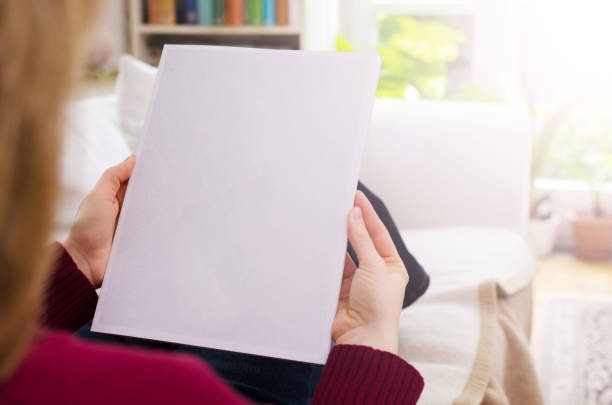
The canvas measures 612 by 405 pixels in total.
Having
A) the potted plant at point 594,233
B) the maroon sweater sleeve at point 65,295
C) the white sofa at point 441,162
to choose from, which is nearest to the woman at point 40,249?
the maroon sweater sleeve at point 65,295

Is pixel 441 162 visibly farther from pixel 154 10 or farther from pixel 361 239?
pixel 154 10

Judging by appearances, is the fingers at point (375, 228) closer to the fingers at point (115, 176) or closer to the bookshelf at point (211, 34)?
the fingers at point (115, 176)

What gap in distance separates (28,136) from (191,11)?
2371mm

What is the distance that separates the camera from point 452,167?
62.1 inches

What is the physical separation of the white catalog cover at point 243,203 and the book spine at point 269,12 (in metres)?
1.83

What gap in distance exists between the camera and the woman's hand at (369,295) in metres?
0.65

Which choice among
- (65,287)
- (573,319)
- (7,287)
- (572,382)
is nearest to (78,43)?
(7,287)

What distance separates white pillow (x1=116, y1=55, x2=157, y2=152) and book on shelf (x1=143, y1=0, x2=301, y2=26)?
1.03 meters

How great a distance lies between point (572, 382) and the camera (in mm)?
1603

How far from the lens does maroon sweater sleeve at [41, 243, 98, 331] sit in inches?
30.0

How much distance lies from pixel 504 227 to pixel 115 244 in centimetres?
111

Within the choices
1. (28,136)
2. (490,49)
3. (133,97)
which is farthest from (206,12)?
(28,136)

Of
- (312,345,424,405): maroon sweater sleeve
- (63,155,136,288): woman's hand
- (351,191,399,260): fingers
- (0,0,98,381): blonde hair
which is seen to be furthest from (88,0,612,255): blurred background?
(0,0,98,381): blonde hair

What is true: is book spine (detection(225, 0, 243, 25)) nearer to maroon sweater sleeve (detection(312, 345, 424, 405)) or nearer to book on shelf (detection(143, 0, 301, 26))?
book on shelf (detection(143, 0, 301, 26))
